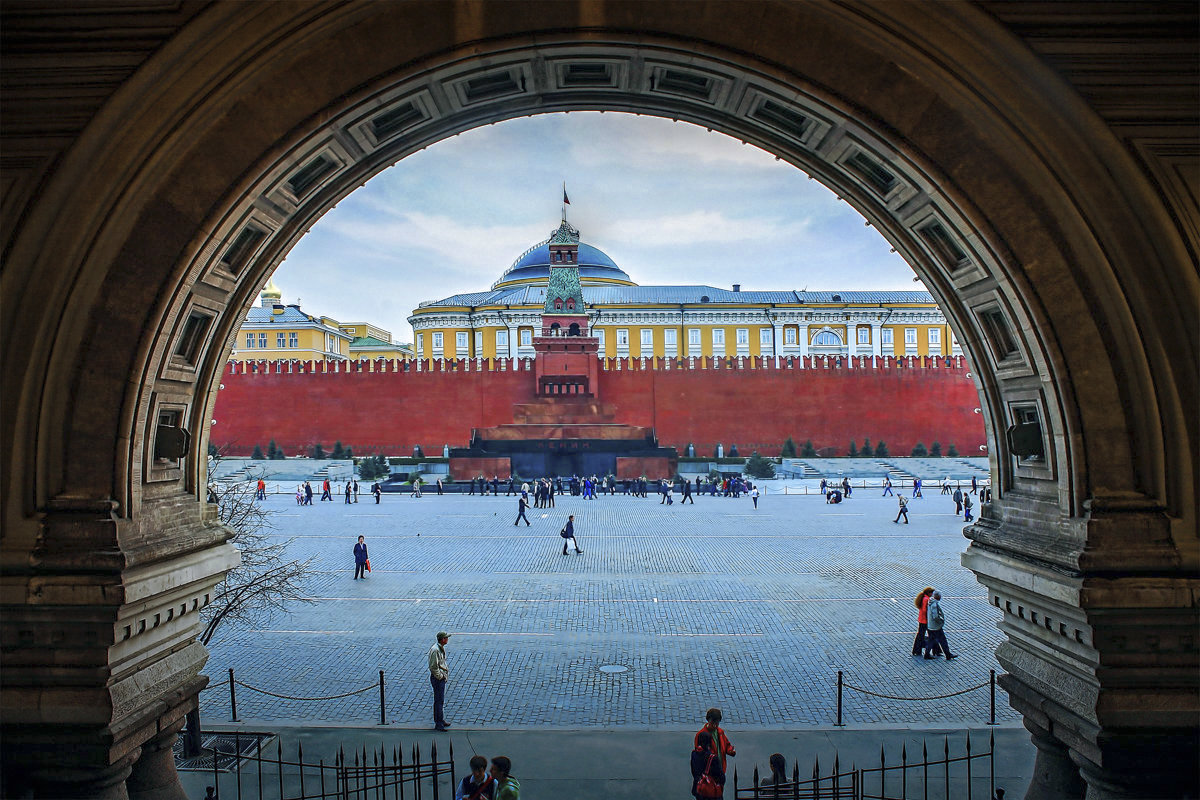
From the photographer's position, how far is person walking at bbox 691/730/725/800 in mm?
5465

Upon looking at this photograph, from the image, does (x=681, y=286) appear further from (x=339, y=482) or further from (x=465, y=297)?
(x=339, y=482)

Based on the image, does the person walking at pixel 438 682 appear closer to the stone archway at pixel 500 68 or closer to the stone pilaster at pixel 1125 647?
the stone archway at pixel 500 68

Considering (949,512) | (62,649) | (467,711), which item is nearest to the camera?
(62,649)

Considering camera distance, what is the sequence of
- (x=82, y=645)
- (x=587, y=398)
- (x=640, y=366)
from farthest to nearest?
(x=640, y=366), (x=587, y=398), (x=82, y=645)

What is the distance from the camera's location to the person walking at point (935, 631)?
971 cm

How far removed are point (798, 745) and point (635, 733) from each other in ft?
5.27

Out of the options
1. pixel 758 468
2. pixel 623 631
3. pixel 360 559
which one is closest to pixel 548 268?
pixel 758 468

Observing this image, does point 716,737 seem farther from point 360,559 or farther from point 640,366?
point 640,366

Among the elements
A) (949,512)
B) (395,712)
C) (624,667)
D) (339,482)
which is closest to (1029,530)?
(624,667)

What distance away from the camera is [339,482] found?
117 feet

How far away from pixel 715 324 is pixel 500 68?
5813 centimetres

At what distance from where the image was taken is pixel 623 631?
36.1ft

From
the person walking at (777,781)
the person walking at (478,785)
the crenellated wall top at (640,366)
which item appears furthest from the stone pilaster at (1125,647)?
the crenellated wall top at (640,366)

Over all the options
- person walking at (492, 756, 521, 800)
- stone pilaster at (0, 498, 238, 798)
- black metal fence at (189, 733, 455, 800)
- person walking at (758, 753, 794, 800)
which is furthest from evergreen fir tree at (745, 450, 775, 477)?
stone pilaster at (0, 498, 238, 798)
